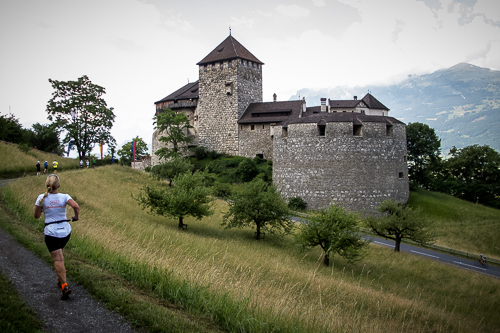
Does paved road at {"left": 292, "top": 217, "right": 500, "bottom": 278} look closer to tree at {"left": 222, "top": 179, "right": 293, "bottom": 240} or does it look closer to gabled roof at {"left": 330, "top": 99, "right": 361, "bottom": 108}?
tree at {"left": 222, "top": 179, "right": 293, "bottom": 240}

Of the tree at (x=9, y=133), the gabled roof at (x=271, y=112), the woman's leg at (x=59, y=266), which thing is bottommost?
the woman's leg at (x=59, y=266)

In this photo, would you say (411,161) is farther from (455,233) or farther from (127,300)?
(127,300)

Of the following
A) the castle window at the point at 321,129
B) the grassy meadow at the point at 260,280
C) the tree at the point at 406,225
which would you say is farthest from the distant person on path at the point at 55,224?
the castle window at the point at 321,129

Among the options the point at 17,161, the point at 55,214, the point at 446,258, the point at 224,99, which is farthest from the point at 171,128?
the point at 55,214

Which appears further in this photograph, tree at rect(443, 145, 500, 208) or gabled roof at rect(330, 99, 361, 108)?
gabled roof at rect(330, 99, 361, 108)

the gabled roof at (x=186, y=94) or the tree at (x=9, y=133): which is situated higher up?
the gabled roof at (x=186, y=94)

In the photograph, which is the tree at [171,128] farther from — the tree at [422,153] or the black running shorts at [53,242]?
the black running shorts at [53,242]

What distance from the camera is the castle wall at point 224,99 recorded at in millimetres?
43781

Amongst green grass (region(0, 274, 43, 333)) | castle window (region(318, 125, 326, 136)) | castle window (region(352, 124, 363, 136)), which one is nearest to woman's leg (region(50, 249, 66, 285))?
green grass (region(0, 274, 43, 333))

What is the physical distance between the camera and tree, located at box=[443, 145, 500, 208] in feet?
142

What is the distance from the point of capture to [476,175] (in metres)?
46.1

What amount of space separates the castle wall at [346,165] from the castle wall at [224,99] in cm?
1253

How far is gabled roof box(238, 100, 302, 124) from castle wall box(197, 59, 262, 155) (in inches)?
52.7

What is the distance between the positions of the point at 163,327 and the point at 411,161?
51.5m
